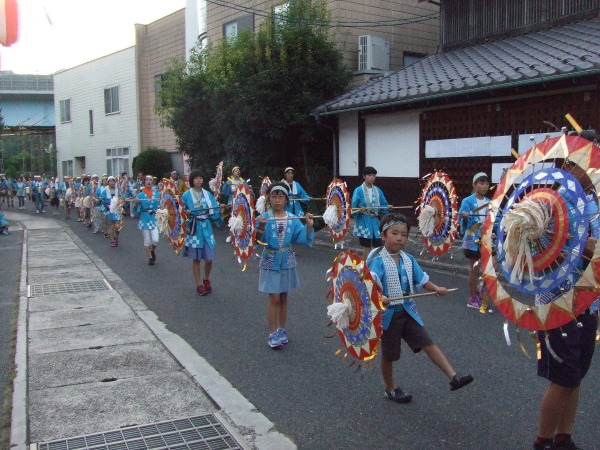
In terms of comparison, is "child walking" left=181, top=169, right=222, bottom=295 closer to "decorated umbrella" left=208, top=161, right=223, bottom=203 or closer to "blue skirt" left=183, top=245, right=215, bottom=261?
"blue skirt" left=183, top=245, right=215, bottom=261

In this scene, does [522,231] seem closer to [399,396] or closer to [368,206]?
[399,396]

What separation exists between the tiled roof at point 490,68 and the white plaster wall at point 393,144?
772 mm

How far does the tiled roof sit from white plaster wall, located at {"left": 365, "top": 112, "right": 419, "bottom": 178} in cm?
77

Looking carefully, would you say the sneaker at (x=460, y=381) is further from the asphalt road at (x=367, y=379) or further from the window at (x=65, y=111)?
the window at (x=65, y=111)

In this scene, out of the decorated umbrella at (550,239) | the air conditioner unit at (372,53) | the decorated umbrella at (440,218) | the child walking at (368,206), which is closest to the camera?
the decorated umbrella at (550,239)

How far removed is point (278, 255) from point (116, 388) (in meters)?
2.02

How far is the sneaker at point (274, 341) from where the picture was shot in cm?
618

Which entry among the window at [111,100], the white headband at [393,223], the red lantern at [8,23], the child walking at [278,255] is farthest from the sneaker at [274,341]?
the window at [111,100]

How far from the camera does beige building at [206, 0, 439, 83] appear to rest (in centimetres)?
1812

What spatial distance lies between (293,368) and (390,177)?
Answer: 1018 cm

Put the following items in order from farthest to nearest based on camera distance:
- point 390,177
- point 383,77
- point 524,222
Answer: point 383,77 → point 390,177 → point 524,222

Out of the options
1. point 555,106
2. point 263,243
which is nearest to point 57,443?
point 263,243

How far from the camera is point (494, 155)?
12.3 metres

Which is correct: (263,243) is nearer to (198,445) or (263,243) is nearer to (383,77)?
(198,445)
